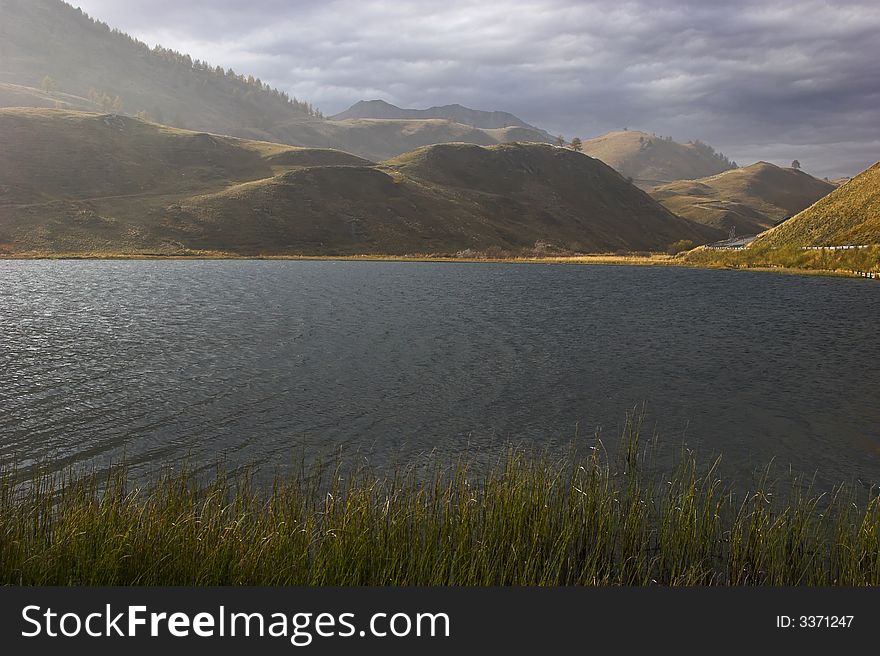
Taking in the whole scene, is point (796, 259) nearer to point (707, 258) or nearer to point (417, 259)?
point (707, 258)

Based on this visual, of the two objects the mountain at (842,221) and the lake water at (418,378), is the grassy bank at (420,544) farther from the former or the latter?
the mountain at (842,221)

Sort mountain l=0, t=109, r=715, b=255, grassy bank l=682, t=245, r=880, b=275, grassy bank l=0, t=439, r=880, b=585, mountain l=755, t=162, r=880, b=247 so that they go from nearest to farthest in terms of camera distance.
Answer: grassy bank l=0, t=439, r=880, b=585, grassy bank l=682, t=245, r=880, b=275, mountain l=755, t=162, r=880, b=247, mountain l=0, t=109, r=715, b=255

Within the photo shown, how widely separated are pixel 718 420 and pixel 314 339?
23.6 metres

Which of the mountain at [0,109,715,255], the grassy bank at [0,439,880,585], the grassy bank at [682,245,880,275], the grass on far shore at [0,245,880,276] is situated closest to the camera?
the grassy bank at [0,439,880,585]

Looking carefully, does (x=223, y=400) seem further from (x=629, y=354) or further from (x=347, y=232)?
(x=347, y=232)

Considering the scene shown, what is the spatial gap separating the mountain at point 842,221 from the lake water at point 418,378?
1897 inches

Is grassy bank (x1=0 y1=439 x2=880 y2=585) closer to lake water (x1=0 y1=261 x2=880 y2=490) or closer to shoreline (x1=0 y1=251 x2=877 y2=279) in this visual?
lake water (x1=0 y1=261 x2=880 y2=490)

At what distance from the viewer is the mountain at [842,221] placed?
97.9 metres

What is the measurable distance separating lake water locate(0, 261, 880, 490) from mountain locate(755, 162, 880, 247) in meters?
48.2

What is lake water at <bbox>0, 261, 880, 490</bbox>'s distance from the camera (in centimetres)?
1834

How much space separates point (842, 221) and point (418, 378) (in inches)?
4147

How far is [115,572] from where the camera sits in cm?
842

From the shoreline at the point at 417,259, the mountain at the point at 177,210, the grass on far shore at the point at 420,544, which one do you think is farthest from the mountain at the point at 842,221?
the grass on far shore at the point at 420,544

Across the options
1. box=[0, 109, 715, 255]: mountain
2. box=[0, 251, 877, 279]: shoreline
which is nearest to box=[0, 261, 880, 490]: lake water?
box=[0, 251, 877, 279]: shoreline
